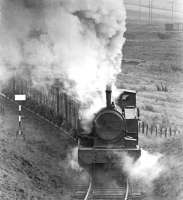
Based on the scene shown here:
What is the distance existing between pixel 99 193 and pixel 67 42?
8167 mm

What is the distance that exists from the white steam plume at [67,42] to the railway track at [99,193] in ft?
8.12

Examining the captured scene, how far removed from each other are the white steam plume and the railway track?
2.47m

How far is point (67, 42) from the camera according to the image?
17906 mm

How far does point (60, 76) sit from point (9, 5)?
17.1ft

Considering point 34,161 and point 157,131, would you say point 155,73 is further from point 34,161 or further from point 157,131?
point 34,161

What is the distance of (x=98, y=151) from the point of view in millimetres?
12180

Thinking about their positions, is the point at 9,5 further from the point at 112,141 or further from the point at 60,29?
the point at 112,141

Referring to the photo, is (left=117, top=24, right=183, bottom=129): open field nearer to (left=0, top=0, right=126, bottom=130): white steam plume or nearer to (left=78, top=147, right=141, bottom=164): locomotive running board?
(left=0, top=0, right=126, bottom=130): white steam plume

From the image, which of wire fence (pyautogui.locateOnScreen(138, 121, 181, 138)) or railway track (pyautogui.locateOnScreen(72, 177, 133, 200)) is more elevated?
wire fence (pyautogui.locateOnScreen(138, 121, 181, 138))

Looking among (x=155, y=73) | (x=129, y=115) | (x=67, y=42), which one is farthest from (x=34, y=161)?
(x=155, y=73)

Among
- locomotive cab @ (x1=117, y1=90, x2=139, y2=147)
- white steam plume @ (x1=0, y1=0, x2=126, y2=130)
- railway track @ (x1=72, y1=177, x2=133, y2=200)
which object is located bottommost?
railway track @ (x1=72, y1=177, x2=133, y2=200)

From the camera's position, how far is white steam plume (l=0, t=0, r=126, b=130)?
15.8 m

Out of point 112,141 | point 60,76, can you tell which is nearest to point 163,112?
point 60,76

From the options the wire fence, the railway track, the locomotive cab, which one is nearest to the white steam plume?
the locomotive cab
